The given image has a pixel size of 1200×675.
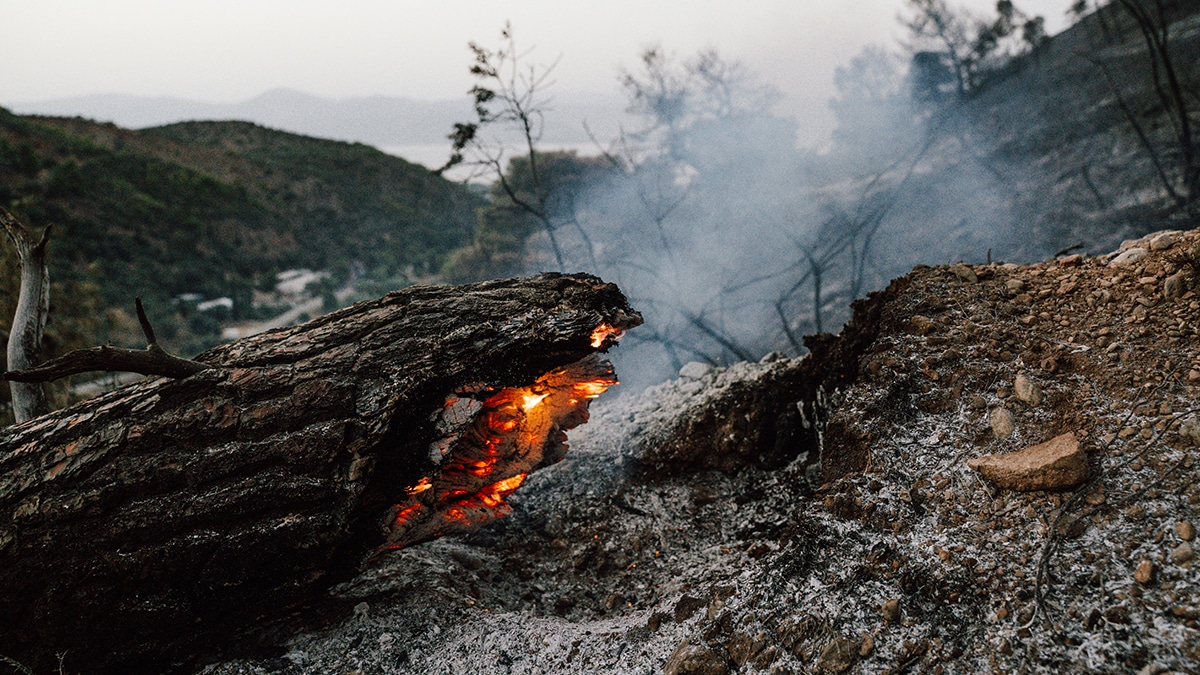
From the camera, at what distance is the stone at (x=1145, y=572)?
1.43 meters

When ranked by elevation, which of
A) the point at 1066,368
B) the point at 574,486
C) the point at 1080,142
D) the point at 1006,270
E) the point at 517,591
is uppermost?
the point at 1080,142

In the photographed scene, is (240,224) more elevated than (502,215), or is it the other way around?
(240,224)

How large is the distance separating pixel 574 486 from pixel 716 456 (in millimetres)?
1092

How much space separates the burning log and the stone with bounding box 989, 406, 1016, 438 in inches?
69.4

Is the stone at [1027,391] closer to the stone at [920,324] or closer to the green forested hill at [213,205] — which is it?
the stone at [920,324]

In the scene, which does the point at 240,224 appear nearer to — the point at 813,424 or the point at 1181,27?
the point at 813,424

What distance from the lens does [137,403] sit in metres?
2.27

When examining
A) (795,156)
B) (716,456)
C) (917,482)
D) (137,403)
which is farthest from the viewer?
(795,156)

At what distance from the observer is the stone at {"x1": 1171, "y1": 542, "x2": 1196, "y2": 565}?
1426mm

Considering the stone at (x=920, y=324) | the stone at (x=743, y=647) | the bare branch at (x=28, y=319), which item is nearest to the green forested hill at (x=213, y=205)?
the bare branch at (x=28, y=319)

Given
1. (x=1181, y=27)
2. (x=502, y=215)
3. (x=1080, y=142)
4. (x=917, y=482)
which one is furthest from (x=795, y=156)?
(x=917, y=482)

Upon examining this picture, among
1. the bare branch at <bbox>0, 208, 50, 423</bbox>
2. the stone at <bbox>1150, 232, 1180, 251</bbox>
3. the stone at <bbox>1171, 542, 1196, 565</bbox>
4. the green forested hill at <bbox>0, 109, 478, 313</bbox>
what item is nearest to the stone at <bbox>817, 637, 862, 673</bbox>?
the stone at <bbox>1171, 542, 1196, 565</bbox>

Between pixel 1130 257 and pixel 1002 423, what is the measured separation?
1.22 m

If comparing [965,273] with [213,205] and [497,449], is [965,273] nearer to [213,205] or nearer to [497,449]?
[497,449]
